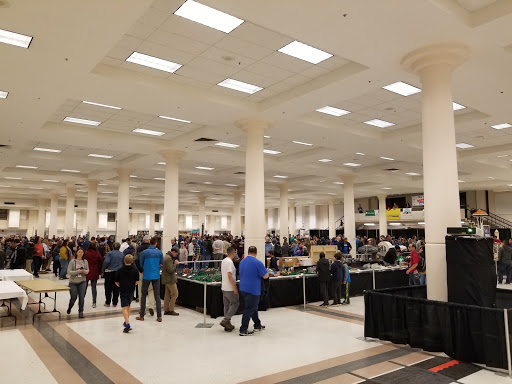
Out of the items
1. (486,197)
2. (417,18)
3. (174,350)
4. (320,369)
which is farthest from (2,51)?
(486,197)

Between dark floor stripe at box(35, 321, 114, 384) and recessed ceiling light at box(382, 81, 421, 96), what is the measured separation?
850cm

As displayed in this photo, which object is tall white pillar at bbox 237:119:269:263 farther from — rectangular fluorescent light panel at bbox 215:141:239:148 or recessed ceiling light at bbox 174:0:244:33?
recessed ceiling light at bbox 174:0:244:33


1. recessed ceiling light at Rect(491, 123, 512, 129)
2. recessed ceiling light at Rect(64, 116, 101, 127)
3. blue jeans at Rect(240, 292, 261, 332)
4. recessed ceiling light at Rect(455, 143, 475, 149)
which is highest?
recessed ceiling light at Rect(64, 116, 101, 127)

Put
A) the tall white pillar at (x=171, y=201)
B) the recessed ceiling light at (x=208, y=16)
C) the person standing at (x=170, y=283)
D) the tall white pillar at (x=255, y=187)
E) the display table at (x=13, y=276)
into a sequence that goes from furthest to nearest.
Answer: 1. the tall white pillar at (x=171, y=201)
2. the tall white pillar at (x=255, y=187)
3. the display table at (x=13, y=276)
4. the person standing at (x=170, y=283)
5. the recessed ceiling light at (x=208, y=16)

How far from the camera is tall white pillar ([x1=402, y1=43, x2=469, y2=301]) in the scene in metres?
7.17

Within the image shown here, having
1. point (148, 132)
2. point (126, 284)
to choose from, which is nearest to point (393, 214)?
point (148, 132)

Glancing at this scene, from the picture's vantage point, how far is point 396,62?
7.88m

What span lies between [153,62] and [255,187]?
4955 mm

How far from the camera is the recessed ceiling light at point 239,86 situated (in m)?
9.49

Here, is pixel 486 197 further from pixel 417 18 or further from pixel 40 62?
pixel 40 62

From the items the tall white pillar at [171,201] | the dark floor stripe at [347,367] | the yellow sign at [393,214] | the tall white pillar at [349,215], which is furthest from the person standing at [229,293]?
the yellow sign at [393,214]

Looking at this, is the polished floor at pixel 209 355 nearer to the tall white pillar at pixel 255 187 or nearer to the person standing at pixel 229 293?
the person standing at pixel 229 293

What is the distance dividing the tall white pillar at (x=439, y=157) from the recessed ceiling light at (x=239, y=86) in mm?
3754

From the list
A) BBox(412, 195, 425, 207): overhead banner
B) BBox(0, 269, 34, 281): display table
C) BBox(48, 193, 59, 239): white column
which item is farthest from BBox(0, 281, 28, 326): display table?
BBox(412, 195, 425, 207): overhead banner
